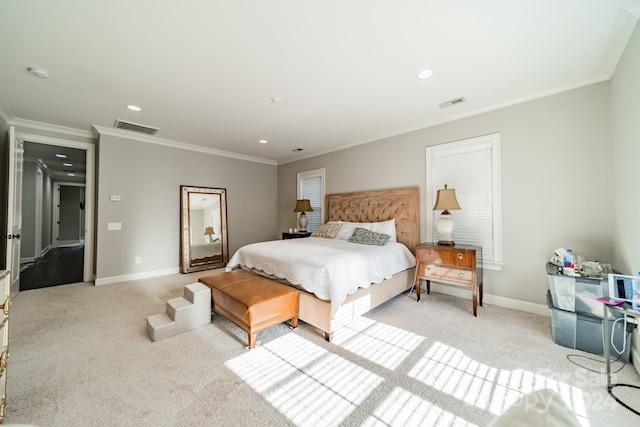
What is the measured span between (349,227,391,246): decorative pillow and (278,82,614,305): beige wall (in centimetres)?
142

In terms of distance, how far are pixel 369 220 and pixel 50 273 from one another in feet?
20.8

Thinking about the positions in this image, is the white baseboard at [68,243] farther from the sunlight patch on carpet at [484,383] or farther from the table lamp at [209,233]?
the sunlight patch on carpet at [484,383]

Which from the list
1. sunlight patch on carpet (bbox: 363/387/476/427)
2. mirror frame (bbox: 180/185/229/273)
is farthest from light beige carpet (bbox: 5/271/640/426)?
mirror frame (bbox: 180/185/229/273)

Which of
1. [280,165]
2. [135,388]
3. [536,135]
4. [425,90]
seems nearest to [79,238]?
[280,165]

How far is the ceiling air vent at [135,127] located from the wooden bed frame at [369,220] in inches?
131

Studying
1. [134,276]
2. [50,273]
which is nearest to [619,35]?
A: [134,276]

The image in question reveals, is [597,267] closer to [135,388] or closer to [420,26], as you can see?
[420,26]

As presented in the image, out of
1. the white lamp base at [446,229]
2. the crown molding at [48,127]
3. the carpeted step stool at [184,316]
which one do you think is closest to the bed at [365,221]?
the white lamp base at [446,229]

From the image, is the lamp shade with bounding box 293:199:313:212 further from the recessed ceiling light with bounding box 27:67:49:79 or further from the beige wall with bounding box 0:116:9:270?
the beige wall with bounding box 0:116:9:270

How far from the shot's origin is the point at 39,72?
2430 millimetres

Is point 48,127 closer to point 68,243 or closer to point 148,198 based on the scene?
point 148,198

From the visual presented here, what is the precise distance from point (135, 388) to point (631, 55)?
14.4 ft

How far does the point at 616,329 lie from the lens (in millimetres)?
2049

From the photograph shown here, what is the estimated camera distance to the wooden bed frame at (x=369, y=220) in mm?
2414
